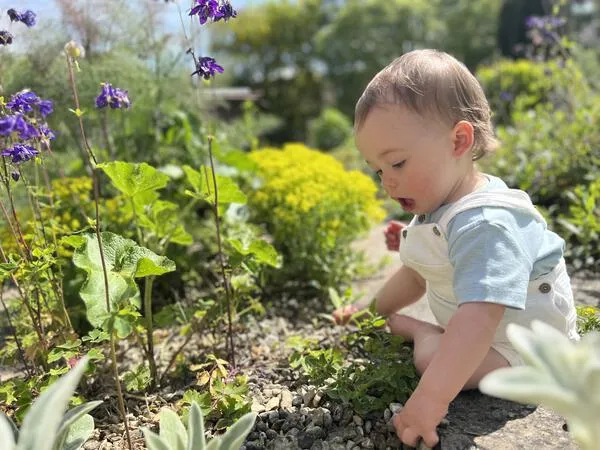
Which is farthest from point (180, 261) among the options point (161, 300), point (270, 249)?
point (270, 249)

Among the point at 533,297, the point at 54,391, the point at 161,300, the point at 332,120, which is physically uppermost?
the point at 54,391

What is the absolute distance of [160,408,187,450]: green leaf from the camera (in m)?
1.33

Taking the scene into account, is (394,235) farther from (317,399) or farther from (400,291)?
(317,399)

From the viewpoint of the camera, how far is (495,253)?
5.02 ft

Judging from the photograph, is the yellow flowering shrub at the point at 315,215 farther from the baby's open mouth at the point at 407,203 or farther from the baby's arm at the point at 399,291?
the baby's open mouth at the point at 407,203

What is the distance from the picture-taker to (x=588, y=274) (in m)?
2.84

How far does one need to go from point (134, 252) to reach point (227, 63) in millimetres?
19410

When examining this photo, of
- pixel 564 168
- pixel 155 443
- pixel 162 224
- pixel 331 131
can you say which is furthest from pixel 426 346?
pixel 331 131

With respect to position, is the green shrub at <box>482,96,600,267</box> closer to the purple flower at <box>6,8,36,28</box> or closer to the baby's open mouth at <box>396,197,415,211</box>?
the baby's open mouth at <box>396,197,415,211</box>

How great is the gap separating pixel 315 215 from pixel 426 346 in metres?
1.30

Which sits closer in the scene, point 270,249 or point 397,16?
point 270,249

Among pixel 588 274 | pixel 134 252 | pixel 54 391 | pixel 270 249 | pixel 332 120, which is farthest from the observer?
pixel 332 120

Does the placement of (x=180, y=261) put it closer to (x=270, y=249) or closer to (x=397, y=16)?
(x=270, y=249)

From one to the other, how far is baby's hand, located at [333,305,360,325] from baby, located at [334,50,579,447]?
53 cm
